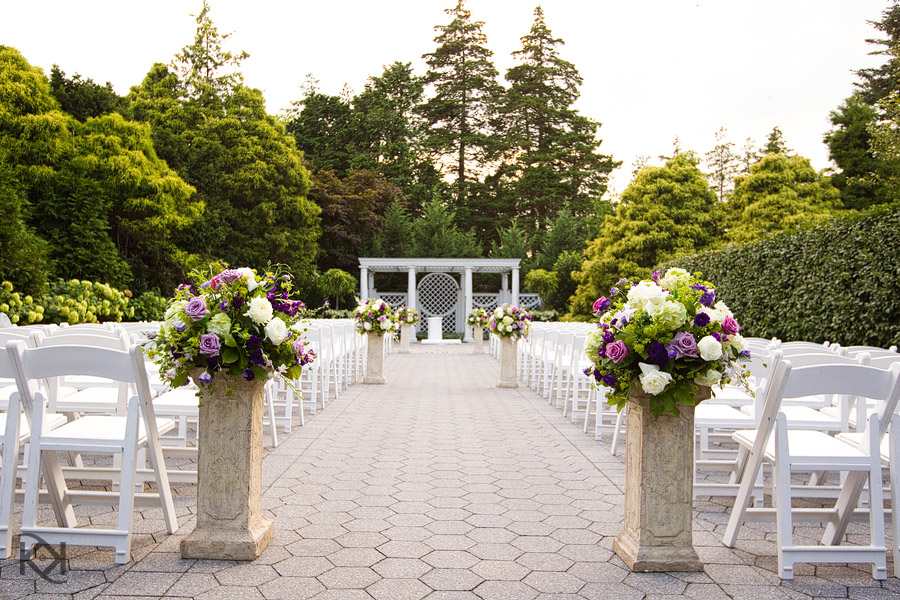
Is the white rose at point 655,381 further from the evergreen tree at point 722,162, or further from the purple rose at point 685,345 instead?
the evergreen tree at point 722,162

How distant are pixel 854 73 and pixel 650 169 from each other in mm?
13640

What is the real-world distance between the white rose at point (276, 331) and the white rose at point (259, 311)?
3 cm

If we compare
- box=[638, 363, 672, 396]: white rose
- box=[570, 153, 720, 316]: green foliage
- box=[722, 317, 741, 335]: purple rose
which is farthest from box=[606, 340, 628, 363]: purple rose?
box=[570, 153, 720, 316]: green foliage

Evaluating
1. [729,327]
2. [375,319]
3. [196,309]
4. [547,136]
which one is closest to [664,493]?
[729,327]

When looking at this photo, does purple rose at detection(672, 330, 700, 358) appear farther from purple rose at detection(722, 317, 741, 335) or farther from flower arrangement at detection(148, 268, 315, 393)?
flower arrangement at detection(148, 268, 315, 393)

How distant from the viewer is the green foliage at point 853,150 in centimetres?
2491

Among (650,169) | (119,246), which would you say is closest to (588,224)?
(650,169)

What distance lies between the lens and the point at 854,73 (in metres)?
28.3

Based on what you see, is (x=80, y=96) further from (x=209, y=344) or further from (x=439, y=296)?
(x=209, y=344)

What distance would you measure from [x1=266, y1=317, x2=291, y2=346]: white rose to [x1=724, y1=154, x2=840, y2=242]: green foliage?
18.3 metres

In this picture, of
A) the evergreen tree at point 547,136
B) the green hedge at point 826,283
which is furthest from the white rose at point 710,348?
the evergreen tree at point 547,136

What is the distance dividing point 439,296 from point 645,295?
21593 millimetres

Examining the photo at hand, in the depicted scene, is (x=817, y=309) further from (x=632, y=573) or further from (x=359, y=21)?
(x=359, y=21)

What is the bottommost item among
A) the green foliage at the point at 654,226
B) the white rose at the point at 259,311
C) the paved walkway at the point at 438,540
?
the paved walkway at the point at 438,540
